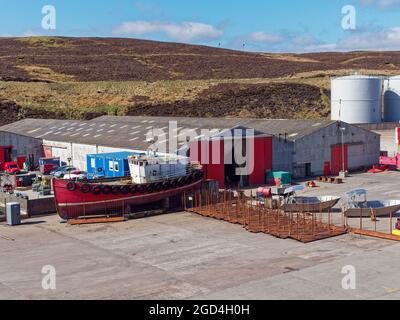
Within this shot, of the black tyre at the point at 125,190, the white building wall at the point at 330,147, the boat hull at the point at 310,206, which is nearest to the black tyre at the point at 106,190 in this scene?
the black tyre at the point at 125,190

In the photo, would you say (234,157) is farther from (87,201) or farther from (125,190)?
(87,201)

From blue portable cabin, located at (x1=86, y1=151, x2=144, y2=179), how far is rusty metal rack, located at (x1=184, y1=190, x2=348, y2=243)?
576 cm

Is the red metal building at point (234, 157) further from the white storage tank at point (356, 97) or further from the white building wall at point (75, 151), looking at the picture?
the white storage tank at point (356, 97)

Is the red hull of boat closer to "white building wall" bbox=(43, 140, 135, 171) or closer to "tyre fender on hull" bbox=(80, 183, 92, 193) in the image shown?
"tyre fender on hull" bbox=(80, 183, 92, 193)

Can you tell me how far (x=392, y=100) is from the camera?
74.3m

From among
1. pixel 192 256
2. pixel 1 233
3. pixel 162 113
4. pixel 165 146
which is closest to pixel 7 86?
pixel 162 113

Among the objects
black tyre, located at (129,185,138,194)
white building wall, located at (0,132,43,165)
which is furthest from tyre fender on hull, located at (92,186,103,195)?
white building wall, located at (0,132,43,165)

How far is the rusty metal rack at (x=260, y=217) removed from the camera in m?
27.6

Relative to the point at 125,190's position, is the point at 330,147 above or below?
above

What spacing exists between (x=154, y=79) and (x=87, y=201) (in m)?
92.4

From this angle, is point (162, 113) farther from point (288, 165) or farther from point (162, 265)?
point (162, 265)

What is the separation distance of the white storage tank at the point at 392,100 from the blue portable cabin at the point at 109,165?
42.4 meters

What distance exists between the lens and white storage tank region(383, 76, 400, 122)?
73.8 metres

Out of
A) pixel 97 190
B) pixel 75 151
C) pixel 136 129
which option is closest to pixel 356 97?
pixel 136 129
